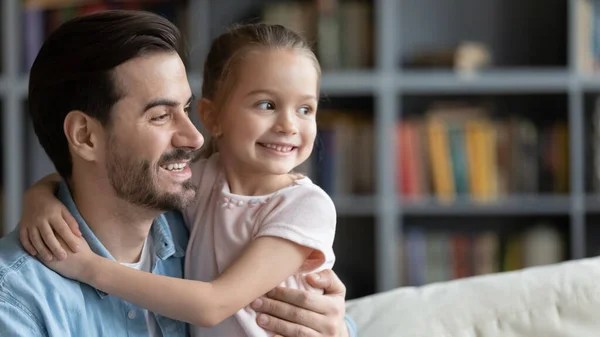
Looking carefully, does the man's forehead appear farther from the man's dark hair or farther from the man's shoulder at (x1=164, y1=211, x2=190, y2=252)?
the man's shoulder at (x1=164, y1=211, x2=190, y2=252)

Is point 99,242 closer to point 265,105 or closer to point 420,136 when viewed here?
point 265,105

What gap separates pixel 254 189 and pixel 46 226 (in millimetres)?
320

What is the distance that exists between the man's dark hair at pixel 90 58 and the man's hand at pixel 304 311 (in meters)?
0.36

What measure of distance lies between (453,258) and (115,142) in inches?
105

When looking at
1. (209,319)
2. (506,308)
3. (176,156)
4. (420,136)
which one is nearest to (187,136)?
(176,156)

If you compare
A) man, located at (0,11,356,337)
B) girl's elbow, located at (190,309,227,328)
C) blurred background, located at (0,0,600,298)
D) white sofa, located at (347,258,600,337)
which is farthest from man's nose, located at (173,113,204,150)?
blurred background, located at (0,0,600,298)

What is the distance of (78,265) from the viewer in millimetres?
1242

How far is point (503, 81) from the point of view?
143 inches

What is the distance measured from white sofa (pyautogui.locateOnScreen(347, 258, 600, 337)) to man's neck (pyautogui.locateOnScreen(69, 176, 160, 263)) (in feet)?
1.35

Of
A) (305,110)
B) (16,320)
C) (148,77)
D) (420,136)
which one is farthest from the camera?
(420,136)

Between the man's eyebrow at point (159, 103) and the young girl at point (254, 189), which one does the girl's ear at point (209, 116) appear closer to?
the young girl at point (254, 189)

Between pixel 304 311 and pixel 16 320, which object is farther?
pixel 304 311

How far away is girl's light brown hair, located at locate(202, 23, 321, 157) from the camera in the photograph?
1403mm

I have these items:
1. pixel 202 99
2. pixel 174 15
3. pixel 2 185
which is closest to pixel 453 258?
pixel 174 15
